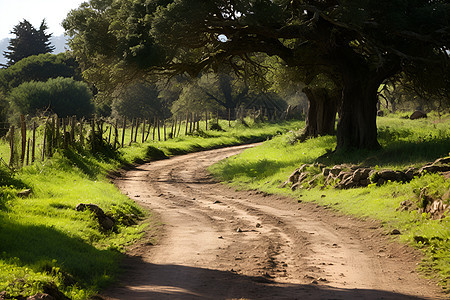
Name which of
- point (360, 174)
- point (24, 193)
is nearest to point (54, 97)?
point (24, 193)

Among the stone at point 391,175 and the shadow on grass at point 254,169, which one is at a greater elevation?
the stone at point 391,175

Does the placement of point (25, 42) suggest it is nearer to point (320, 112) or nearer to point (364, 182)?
point (320, 112)

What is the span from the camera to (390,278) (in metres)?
8.11

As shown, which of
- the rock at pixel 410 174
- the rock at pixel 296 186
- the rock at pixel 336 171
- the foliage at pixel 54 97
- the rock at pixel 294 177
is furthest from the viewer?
the foliage at pixel 54 97

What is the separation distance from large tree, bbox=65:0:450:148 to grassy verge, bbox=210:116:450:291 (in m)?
2.48

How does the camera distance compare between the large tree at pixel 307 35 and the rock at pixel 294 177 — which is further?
the rock at pixel 294 177

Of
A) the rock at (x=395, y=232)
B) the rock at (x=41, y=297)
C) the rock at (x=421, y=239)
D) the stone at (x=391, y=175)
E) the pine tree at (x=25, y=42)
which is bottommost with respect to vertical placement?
the rock at (x=41, y=297)

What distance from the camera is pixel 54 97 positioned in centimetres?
5116

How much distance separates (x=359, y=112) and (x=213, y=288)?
49.4 ft

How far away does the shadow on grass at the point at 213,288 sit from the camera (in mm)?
6984

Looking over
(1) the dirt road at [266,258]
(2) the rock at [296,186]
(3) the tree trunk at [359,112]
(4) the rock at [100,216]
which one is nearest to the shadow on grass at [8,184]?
(4) the rock at [100,216]

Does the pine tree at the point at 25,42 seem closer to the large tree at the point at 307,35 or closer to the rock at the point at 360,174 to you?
the large tree at the point at 307,35

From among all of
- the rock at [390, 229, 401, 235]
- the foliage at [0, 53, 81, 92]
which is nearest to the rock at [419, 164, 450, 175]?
the rock at [390, 229, 401, 235]

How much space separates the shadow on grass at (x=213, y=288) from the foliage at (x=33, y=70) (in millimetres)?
54959
